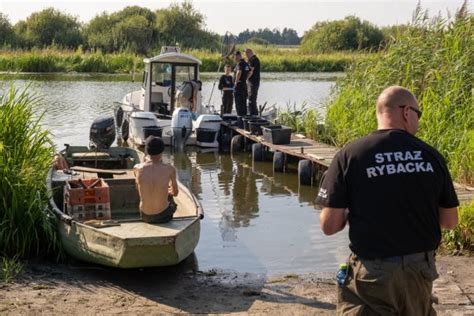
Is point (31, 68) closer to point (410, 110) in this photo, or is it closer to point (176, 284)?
point (176, 284)

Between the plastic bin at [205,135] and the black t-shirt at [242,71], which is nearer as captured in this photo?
the plastic bin at [205,135]

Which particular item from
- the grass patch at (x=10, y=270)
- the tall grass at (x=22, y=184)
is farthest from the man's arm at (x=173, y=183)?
the grass patch at (x=10, y=270)

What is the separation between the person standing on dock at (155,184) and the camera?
780 cm

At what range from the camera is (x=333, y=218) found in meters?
3.96

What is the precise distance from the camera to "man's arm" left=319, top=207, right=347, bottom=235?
3.95 metres

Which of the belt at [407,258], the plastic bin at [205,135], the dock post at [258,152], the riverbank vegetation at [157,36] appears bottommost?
the dock post at [258,152]

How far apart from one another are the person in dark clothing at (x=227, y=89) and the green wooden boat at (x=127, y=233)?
32.8 feet

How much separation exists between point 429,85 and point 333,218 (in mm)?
9864

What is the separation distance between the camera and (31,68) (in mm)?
43812

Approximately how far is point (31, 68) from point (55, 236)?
3755 centimetres

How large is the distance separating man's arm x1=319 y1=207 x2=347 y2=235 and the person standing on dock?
3.99 meters

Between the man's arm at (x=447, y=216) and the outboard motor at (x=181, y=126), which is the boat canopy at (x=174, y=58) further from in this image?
the man's arm at (x=447, y=216)

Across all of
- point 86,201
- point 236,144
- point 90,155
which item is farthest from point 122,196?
point 236,144

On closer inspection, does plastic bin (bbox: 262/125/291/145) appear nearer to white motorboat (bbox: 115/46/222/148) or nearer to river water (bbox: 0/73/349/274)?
river water (bbox: 0/73/349/274)
